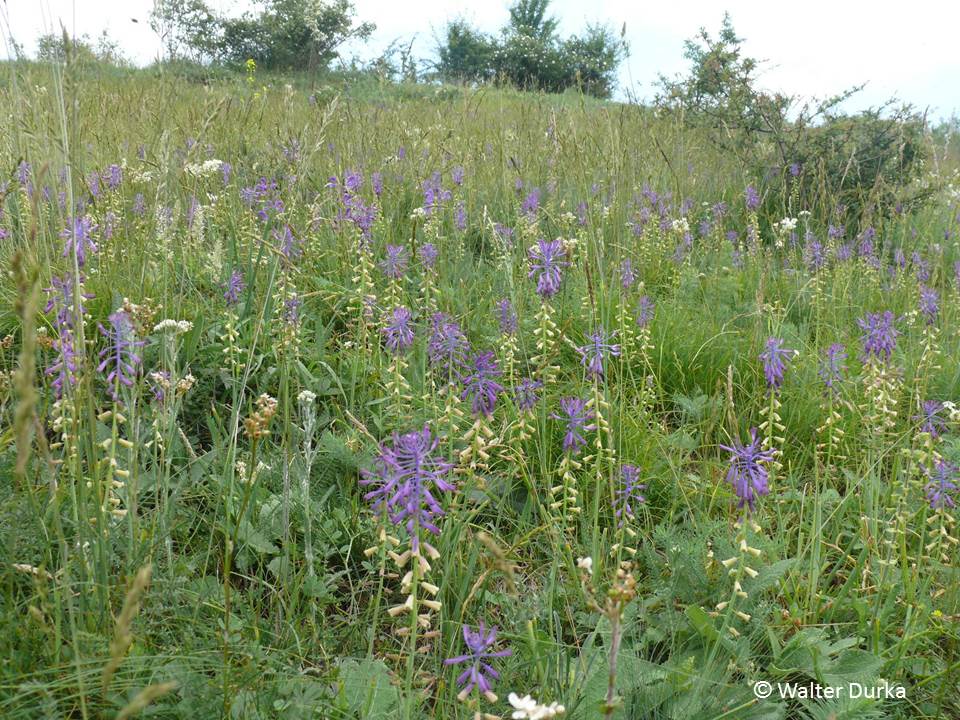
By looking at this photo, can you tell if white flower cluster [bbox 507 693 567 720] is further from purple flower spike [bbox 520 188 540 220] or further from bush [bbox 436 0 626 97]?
bush [bbox 436 0 626 97]

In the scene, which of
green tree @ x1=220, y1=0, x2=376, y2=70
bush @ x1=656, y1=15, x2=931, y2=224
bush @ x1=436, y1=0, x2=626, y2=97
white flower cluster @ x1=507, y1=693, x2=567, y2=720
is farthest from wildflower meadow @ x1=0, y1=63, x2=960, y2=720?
bush @ x1=436, y1=0, x2=626, y2=97

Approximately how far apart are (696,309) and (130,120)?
4697 mm

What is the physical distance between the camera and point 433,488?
2129 millimetres

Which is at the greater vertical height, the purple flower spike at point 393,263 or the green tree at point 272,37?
the green tree at point 272,37

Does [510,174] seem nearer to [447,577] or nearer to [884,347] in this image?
[884,347]

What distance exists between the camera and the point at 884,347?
7.70 feet

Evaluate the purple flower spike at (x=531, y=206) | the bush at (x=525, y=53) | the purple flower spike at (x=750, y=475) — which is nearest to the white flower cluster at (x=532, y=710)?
the purple flower spike at (x=750, y=475)

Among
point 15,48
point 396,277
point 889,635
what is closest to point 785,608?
point 889,635

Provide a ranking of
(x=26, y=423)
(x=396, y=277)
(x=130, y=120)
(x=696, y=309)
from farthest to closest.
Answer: (x=130, y=120), (x=696, y=309), (x=396, y=277), (x=26, y=423)

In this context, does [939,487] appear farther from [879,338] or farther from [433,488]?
[433,488]

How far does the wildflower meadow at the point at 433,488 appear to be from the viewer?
1.31 metres

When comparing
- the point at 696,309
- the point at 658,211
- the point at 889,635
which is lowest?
the point at 889,635

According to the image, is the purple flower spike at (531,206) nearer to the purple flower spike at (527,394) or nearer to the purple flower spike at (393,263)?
the purple flower spike at (393,263)

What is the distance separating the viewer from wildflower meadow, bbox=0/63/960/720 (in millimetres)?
1314
